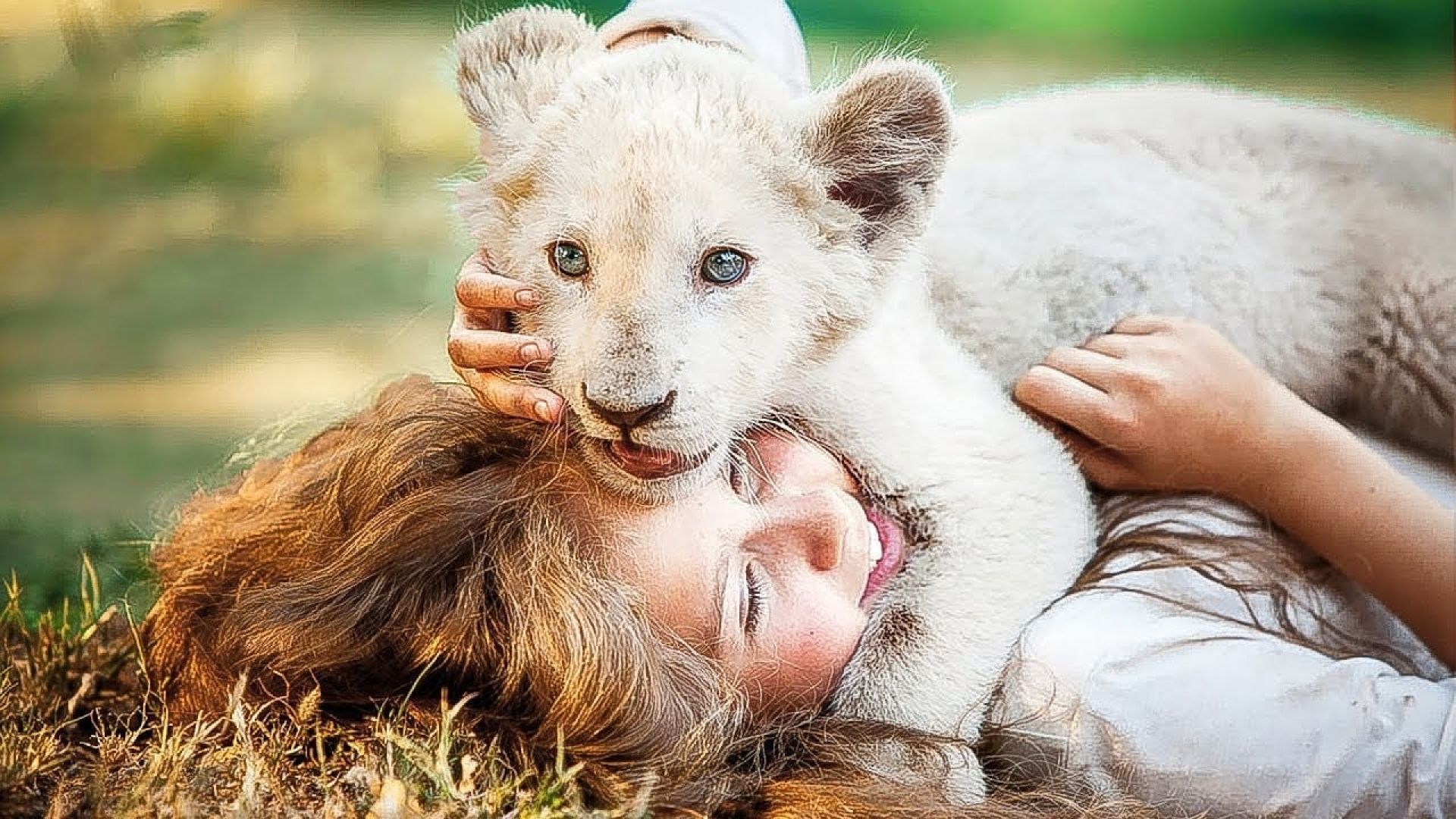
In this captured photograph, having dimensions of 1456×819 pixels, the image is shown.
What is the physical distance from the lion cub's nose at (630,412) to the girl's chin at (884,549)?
399 mm

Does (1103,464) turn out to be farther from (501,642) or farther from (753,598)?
(501,642)

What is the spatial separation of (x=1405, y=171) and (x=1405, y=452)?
38 centimetres

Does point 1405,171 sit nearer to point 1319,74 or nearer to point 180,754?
point 1319,74

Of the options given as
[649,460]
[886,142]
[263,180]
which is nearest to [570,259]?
[649,460]

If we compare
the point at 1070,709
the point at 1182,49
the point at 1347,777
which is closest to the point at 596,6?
the point at 1182,49

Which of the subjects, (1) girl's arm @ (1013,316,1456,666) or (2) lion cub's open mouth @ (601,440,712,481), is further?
(1) girl's arm @ (1013,316,1456,666)

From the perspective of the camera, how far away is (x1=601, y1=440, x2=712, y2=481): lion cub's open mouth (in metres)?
1.25

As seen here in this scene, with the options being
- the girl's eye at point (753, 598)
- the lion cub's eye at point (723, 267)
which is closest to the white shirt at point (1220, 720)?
the girl's eye at point (753, 598)

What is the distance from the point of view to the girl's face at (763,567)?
4.39 ft

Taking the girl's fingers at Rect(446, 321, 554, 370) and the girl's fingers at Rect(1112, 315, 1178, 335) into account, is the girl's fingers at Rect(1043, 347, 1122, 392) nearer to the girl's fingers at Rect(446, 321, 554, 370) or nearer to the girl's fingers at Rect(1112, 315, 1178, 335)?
the girl's fingers at Rect(1112, 315, 1178, 335)

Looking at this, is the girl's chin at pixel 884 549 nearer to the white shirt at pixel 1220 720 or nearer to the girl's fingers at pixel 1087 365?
the white shirt at pixel 1220 720

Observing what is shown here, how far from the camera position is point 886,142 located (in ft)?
4.35

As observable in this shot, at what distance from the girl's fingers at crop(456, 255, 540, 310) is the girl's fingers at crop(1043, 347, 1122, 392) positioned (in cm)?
68

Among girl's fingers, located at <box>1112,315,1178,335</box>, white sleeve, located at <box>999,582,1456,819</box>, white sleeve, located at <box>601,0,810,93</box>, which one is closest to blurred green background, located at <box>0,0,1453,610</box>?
white sleeve, located at <box>601,0,810,93</box>
